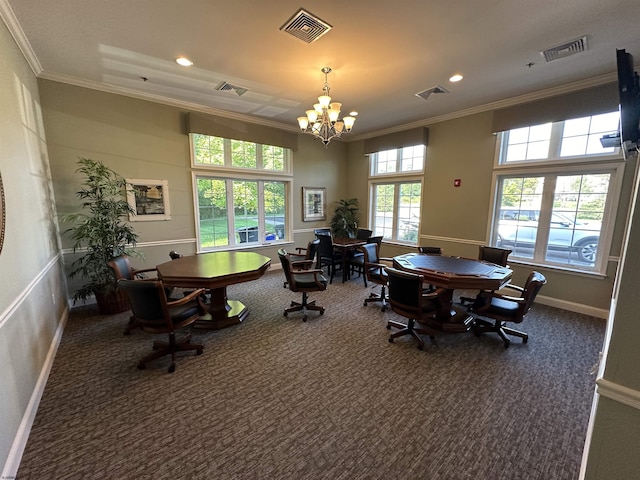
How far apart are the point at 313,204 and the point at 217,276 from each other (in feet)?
12.5

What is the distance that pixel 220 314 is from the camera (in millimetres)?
3273

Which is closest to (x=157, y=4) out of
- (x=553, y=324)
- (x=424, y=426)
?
(x=424, y=426)

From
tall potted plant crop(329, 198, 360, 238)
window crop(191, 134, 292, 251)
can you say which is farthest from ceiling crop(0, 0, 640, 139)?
tall potted plant crop(329, 198, 360, 238)

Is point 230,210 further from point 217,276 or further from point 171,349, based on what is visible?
point 171,349

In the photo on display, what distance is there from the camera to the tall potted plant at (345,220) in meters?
6.48

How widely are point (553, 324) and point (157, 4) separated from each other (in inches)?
216

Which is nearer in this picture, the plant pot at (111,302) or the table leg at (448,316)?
the table leg at (448,316)

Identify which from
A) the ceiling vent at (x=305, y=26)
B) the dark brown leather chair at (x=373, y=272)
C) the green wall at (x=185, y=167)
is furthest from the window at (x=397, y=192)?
→ the ceiling vent at (x=305, y=26)

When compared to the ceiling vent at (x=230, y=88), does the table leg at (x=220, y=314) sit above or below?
below

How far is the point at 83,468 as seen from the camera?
59.9 inches

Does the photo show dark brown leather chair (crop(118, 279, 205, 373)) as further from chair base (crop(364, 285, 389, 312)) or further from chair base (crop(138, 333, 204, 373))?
chair base (crop(364, 285, 389, 312))

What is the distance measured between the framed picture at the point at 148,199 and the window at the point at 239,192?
1.68 ft

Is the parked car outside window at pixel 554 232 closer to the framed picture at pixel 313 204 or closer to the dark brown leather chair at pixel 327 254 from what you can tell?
the dark brown leather chair at pixel 327 254

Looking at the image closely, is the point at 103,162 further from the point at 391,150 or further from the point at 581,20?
the point at 581,20
